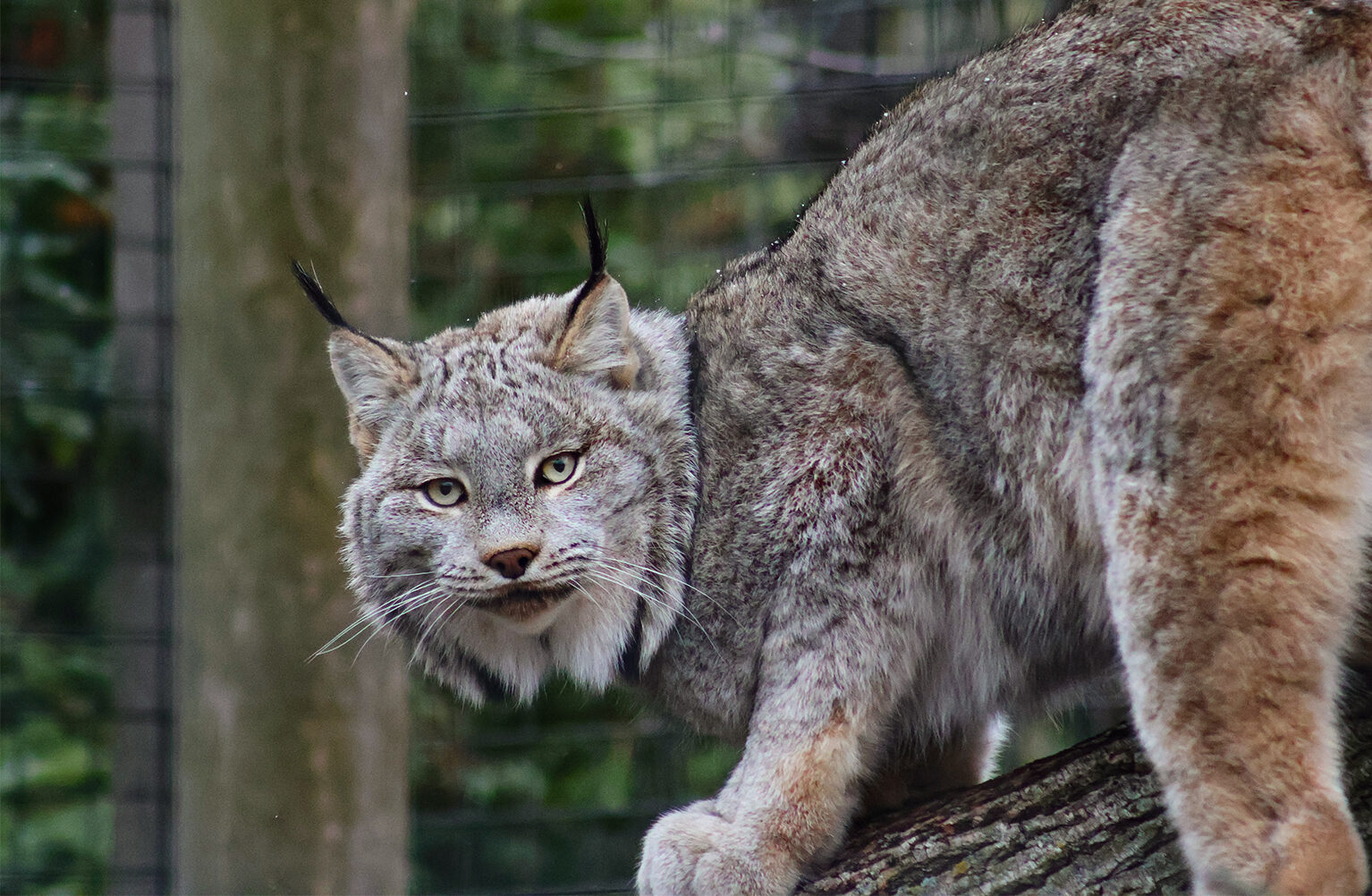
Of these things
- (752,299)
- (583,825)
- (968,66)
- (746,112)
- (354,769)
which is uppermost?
(746,112)

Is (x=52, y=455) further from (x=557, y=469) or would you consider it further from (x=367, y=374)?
(x=557, y=469)

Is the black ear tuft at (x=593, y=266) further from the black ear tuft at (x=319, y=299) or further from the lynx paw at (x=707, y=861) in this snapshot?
the lynx paw at (x=707, y=861)

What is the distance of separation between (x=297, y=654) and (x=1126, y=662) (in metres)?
1.93

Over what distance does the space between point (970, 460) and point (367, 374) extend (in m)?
1.36

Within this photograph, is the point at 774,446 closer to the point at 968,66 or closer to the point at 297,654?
the point at 968,66

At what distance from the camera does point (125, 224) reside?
234 inches

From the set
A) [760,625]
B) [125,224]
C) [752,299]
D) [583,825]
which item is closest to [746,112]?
[125,224]

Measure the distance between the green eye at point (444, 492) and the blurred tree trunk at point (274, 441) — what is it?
35cm

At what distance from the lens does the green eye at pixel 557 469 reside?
3348 millimetres

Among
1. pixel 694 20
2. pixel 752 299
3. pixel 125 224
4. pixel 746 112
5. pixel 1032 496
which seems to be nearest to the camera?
pixel 1032 496

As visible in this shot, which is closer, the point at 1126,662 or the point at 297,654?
the point at 1126,662

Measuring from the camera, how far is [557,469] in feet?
11.0

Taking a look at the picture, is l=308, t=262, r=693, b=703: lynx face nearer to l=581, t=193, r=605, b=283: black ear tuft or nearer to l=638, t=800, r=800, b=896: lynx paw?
l=581, t=193, r=605, b=283: black ear tuft

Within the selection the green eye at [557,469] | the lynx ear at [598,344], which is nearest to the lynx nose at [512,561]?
the green eye at [557,469]
